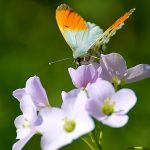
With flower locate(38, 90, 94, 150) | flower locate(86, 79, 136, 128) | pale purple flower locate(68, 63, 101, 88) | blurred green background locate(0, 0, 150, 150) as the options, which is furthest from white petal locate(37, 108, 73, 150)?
blurred green background locate(0, 0, 150, 150)

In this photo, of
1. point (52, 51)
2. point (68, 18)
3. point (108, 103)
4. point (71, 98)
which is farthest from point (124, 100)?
point (52, 51)

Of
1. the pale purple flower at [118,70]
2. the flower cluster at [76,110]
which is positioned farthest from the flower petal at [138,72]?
the flower cluster at [76,110]

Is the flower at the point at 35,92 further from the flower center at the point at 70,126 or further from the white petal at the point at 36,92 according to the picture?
the flower center at the point at 70,126

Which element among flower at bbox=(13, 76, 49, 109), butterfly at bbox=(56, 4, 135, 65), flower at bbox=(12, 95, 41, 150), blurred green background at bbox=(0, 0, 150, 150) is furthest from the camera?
blurred green background at bbox=(0, 0, 150, 150)

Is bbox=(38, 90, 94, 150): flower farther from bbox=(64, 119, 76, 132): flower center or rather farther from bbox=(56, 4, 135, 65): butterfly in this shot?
bbox=(56, 4, 135, 65): butterfly

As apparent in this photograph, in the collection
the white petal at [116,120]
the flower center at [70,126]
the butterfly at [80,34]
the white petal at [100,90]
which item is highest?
the butterfly at [80,34]

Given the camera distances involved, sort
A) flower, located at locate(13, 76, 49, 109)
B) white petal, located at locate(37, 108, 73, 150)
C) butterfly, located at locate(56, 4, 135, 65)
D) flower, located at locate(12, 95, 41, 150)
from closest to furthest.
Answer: white petal, located at locate(37, 108, 73, 150)
flower, located at locate(12, 95, 41, 150)
flower, located at locate(13, 76, 49, 109)
butterfly, located at locate(56, 4, 135, 65)

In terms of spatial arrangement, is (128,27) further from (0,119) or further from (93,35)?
(93,35)

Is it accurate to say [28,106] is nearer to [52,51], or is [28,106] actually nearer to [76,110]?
[76,110]
